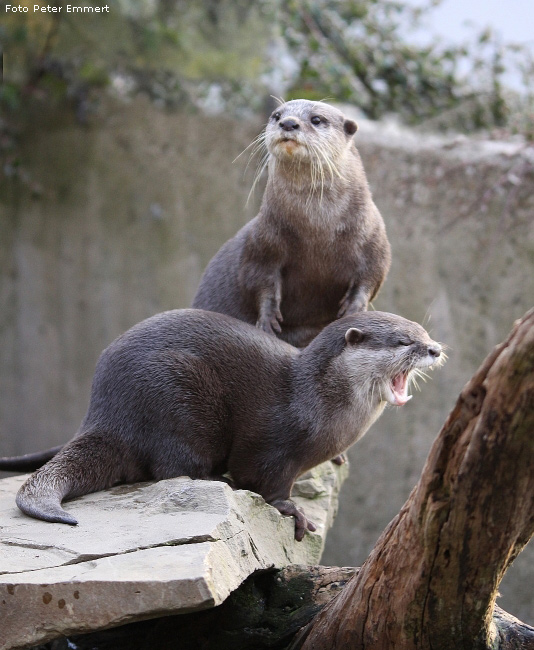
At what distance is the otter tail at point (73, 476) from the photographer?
2.45 metres

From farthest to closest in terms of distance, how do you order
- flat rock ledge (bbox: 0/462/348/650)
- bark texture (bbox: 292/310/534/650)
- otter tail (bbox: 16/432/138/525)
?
otter tail (bbox: 16/432/138/525) → flat rock ledge (bbox: 0/462/348/650) → bark texture (bbox: 292/310/534/650)

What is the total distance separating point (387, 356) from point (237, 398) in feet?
1.56

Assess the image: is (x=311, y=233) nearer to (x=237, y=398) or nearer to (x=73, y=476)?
(x=237, y=398)

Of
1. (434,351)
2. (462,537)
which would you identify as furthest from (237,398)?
(462,537)

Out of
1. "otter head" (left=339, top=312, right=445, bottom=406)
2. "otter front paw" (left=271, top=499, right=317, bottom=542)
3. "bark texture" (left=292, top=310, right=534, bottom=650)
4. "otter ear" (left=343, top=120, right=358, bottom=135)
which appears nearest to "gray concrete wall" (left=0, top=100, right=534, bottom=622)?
"otter ear" (left=343, top=120, right=358, bottom=135)

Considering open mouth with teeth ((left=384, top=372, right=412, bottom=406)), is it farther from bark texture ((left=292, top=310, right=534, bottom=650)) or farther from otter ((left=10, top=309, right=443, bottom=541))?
bark texture ((left=292, top=310, right=534, bottom=650))

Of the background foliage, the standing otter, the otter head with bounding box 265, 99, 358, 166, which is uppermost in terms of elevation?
the background foliage

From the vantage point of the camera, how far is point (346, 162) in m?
3.23

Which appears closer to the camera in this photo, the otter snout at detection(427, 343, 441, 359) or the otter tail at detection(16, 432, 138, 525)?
the otter tail at detection(16, 432, 138, 525)

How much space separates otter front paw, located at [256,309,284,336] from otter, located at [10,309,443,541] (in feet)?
0.59

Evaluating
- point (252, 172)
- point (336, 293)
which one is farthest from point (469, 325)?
point (336, 293)

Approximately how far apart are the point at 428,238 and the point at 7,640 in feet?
13.3

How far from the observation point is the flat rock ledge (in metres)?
1.99

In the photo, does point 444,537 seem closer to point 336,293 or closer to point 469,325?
point 336,293
